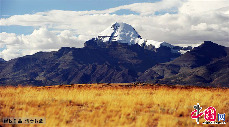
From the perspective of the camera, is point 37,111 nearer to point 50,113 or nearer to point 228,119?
point 50,113

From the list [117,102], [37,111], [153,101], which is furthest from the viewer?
[153,101]

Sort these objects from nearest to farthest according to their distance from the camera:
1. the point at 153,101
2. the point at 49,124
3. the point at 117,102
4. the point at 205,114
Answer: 1. the point at 49,124
2. the point at 205,114
3. the point at 117,102
4. the point at 153,101

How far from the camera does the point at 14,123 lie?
504 inches

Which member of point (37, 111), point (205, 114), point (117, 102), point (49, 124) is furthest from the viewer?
point (117, 102)

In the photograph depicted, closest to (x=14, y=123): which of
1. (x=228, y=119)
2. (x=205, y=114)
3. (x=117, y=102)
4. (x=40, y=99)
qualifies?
(x=40, y=99)

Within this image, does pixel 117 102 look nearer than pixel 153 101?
Yes

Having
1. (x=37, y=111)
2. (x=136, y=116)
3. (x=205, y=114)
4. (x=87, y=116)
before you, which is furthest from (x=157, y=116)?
(x=37, y=111)

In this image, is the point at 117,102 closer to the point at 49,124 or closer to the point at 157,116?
the point at 157,116

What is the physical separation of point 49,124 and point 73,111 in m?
3.34

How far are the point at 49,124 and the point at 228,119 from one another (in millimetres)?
9921

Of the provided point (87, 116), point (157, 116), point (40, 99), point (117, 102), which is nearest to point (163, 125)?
point (157, 116)

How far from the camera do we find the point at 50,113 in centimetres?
1473

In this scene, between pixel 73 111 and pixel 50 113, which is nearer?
pixel 50 113

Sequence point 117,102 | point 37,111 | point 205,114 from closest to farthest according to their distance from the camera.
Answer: point 205,114 < point 37,111 < point 117,102
